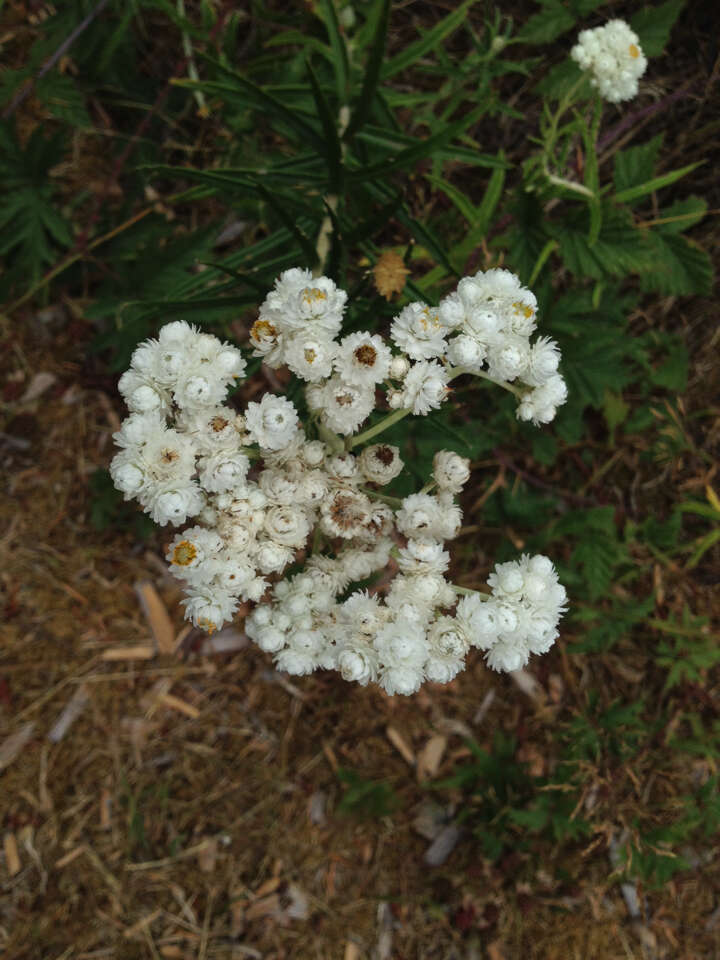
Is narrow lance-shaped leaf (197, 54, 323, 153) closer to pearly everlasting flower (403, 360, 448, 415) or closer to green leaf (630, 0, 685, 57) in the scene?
pearly everlasting flower (403, 360, 448, 415)

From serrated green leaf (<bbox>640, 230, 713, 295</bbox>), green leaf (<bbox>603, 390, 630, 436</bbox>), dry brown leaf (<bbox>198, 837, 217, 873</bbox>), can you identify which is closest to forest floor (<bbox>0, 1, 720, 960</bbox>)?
dry brown leaf (<bbox>198, 837, 217, 873</bbox>)

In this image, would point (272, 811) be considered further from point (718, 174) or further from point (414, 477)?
point (718, 174)

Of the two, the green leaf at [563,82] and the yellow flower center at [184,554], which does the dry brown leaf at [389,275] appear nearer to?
the yellow flower center at [184,554]

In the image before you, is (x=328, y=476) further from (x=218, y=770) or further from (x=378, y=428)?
(x=218, y=770)

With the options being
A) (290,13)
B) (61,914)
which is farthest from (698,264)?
(61,914)

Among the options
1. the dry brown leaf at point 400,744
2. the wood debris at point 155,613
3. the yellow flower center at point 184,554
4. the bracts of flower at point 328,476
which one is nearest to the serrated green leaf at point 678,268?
the bracts of flower at point 328,476
